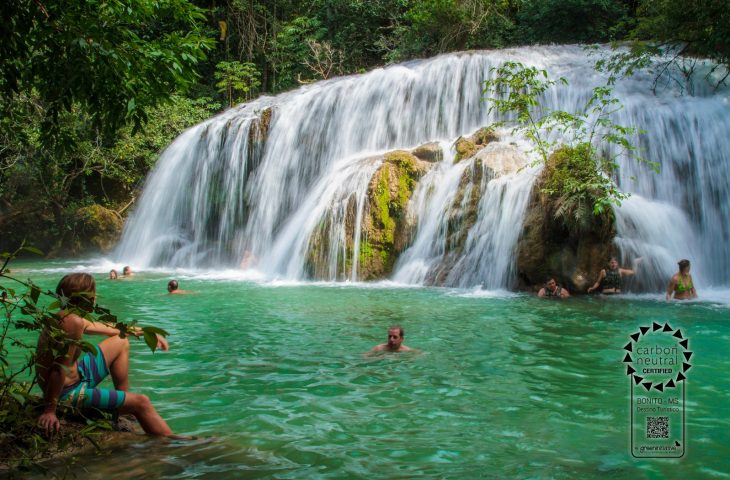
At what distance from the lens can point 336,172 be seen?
1736cm

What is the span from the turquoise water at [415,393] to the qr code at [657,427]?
0.56 feet

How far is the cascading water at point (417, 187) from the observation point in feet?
43.1

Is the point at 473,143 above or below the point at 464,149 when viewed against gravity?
above

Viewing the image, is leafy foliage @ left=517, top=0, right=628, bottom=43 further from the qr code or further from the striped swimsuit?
the striped swimsuit

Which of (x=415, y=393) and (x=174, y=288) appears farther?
(x=174, y=288)

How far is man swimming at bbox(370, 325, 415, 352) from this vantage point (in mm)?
6738

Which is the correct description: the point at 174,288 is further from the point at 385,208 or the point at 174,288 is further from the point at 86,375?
the point at 86,375

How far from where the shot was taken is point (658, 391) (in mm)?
5465

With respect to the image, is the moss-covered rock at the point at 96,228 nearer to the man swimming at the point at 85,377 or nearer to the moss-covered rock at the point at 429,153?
the moss-covered rock at the point at 429,153

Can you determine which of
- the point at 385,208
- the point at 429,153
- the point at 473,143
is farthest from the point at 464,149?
the point at 385,208

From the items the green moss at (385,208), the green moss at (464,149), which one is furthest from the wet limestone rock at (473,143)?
the green moss at (385,208)

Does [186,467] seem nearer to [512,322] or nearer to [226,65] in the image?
[512,322]

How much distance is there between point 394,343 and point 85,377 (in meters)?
3.43

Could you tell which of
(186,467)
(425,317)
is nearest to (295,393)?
(186,467)
